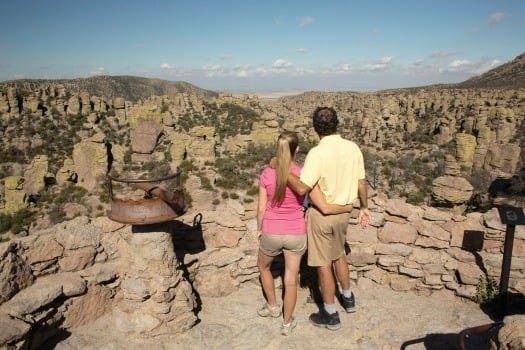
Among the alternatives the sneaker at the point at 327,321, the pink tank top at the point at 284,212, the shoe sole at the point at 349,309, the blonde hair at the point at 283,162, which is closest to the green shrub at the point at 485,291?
the shoe sole at the point at 349,309

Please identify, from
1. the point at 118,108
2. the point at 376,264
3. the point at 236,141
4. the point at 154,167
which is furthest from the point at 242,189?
the point at 118,108

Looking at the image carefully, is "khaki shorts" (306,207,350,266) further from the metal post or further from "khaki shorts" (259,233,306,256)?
the metal post

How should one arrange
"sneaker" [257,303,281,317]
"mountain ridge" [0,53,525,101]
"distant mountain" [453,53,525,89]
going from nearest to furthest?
"sneaker" [257,303,281,317] < "distant mountain" [453,53,525,89] < "mountain ridge" [0,53,525,101]

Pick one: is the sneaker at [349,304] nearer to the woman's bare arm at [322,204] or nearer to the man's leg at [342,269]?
the man's leg at [342,269]

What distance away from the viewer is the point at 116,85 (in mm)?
82438

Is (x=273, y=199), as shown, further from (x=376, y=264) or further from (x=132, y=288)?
(x=376, y=264)

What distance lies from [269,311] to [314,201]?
144cm

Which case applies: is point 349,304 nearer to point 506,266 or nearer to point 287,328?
point 287,328

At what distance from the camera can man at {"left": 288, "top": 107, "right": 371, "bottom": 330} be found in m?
3.04

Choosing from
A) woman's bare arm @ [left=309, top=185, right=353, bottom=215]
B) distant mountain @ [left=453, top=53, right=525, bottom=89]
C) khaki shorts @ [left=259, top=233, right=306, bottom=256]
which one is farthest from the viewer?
distant mountain @ [left=453, top=53, right=525, bottom=89]

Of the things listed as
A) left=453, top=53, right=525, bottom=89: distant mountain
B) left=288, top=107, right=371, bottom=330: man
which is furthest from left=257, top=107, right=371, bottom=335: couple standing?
left=453, top=53, right=525, bottom=89: distant mountain

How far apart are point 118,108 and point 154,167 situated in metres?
19.6

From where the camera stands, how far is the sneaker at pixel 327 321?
140 inches

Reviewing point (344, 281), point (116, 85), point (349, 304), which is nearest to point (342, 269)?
point (344, 281)
